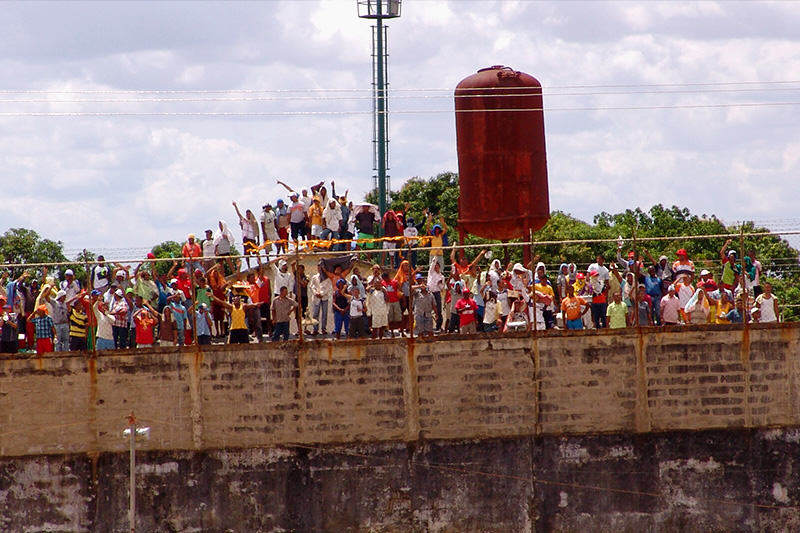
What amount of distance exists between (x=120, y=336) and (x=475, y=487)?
706 cm

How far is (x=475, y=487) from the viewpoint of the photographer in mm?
23766

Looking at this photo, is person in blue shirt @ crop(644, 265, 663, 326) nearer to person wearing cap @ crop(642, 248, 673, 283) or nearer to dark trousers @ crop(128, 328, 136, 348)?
person wearing cap @ crop(642, 248, 673, 283)

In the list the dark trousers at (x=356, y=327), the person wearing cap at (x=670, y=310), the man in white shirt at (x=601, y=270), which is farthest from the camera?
the man in white shirt at (x=601, y=270)

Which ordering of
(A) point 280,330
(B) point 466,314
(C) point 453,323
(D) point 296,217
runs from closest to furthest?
(B) point 466,314 → (A) point 280,330 → (C) point 453,323 → (D) point 296,217

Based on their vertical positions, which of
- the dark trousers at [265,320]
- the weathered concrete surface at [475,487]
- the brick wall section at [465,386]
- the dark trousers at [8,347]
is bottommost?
the weathered concrete surface at [475,487]

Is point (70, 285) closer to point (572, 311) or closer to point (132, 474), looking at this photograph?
point (132, 474)

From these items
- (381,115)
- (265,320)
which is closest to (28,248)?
(381,115)

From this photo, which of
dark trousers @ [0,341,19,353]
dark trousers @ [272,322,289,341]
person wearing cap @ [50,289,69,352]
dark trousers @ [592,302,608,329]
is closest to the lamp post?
person wearing cap @ [50,289,69,352]

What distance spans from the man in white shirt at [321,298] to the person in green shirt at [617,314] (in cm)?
540

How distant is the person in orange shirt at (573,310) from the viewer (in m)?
24.5

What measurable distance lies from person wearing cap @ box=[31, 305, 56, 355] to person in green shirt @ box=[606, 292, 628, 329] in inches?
405

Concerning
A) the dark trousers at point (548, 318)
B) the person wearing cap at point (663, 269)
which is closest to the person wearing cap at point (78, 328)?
the dark trousers at point (548, 318)

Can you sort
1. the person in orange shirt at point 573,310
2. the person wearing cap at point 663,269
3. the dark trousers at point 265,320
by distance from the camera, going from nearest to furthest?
the person in orange shirt at point 573,310 → the dark trousers at point 265,320 → the person wearing cap at point 663,269

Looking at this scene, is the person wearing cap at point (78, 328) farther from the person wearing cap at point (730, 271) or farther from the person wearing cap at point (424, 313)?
the person wearing cap at point (730, 271)
